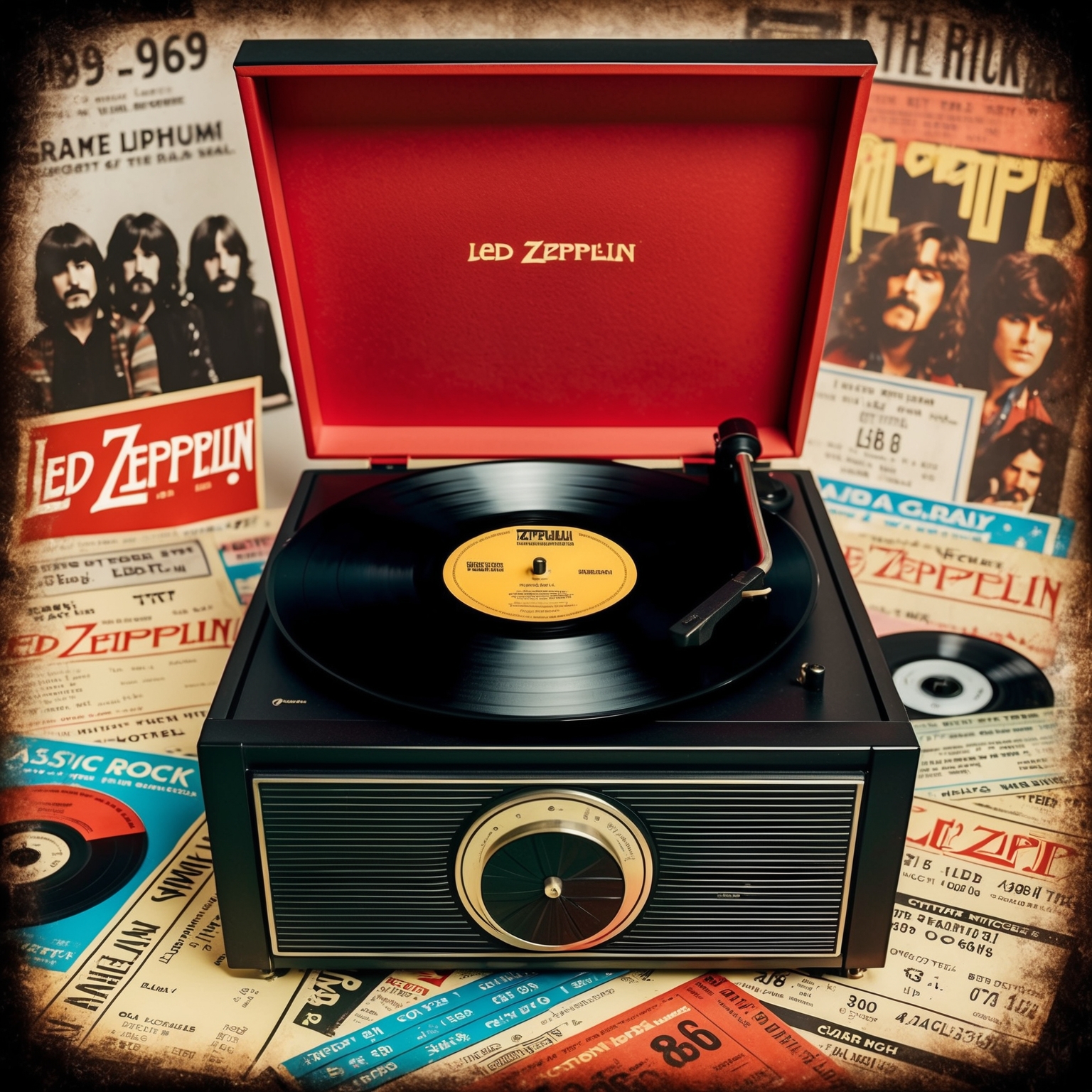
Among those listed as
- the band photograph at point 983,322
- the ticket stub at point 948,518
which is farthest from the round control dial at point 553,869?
the band photograph at point 983,322

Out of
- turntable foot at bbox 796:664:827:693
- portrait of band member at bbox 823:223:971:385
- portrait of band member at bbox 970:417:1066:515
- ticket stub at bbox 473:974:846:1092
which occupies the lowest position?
ticket stub at bbox 473:974:846:1092

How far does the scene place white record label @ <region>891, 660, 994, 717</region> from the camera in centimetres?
150

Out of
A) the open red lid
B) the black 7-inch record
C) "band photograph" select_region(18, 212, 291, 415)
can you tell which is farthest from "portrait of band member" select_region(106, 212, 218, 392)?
the black 7-inch record

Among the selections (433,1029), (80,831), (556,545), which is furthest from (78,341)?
(433,1029)

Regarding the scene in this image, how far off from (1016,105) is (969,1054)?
4.19 feet

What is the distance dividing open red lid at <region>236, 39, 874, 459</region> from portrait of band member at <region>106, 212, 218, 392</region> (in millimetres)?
418

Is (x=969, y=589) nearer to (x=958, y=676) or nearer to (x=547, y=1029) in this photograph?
(x=958, y=676)

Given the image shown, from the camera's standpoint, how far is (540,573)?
1.22 meters

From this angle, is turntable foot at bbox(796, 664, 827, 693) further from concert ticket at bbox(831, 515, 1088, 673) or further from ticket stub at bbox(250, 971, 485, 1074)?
concert ticket at bbox(831, 515, 1088, 673)

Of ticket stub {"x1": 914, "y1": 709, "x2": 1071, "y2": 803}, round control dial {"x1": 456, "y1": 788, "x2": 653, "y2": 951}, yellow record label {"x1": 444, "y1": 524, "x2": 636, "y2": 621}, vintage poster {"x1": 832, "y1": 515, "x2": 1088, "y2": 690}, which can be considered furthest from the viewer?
vintage poster {"x1": 832, "y1": 515, "x2": 1088, "y2": 690}

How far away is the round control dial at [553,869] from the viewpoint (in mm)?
1029

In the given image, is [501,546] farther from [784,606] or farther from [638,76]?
[638,76]

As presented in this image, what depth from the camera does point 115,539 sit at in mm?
1833

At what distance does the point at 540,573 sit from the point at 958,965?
548mm
